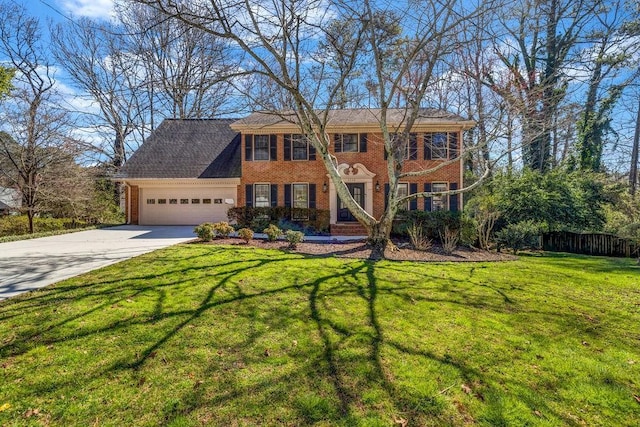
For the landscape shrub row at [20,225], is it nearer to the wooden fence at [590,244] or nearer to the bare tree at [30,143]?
the bare tree at [30,143]

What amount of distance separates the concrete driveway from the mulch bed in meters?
2.71

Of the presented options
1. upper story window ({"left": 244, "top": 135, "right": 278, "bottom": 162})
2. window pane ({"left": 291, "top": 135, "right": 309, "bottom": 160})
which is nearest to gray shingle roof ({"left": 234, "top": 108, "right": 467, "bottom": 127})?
upper story window ({"left": 244, "top": 135, "right": 278, "bottom": 162})

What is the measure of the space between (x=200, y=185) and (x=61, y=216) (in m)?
8.39

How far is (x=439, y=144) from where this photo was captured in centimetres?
1602

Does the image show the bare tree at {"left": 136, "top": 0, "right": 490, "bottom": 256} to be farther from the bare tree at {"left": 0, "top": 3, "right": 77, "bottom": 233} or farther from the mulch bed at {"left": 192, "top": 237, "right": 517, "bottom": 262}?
the bare tree at {"left": 0, "top": 3, "right": 77, "bottom": 233}

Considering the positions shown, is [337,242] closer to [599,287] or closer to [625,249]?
[599,287]

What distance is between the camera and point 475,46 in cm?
1075

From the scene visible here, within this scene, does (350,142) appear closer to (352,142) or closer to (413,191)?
(352,142)

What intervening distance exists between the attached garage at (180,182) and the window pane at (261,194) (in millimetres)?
1186

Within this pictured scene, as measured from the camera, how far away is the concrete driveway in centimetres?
564

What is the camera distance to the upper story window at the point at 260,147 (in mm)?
16328

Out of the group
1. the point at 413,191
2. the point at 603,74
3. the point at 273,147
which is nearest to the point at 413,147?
the point at 413,191

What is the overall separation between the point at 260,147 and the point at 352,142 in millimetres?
4584

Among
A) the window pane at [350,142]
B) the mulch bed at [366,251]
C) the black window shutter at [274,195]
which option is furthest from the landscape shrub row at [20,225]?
the window pane at [350,142]
